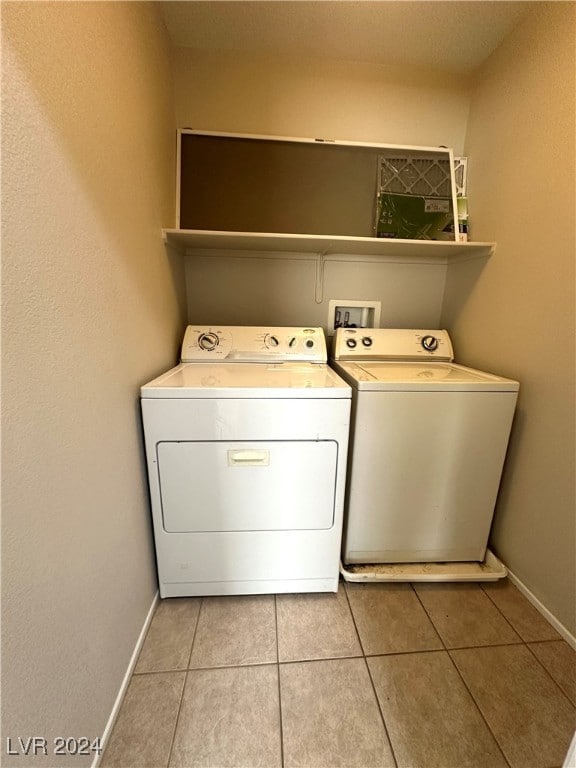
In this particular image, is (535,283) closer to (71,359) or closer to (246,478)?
(246,478)

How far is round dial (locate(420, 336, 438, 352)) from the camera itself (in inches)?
72.2

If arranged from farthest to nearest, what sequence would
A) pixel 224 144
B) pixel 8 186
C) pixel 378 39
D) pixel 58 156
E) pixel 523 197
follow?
1. pixel 224 144
2. pixel 378 39
3. pixel 523 197
4. pixel 58 156
5. pixel 8 186

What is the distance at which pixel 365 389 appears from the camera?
1252mm

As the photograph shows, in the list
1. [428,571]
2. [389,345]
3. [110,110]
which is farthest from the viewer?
[389,345]

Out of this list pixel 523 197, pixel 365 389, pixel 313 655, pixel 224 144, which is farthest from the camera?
pixel 224 144

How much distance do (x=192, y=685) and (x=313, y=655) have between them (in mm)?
430

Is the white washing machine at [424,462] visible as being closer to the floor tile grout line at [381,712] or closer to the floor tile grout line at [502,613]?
the floor tile grout line at [502,613]

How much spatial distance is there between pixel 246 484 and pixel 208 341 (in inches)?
34.1

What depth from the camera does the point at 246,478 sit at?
3.87 feet

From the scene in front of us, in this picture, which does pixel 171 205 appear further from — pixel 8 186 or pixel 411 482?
pixel 411 482

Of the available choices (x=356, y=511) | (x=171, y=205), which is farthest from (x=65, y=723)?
(x=171, y=205)

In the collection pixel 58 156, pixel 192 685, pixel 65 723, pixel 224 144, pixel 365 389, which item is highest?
pixel 224 144

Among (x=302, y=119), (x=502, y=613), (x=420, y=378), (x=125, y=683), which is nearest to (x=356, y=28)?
(x=302, y=119)

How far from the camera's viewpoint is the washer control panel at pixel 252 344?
1.68 m
